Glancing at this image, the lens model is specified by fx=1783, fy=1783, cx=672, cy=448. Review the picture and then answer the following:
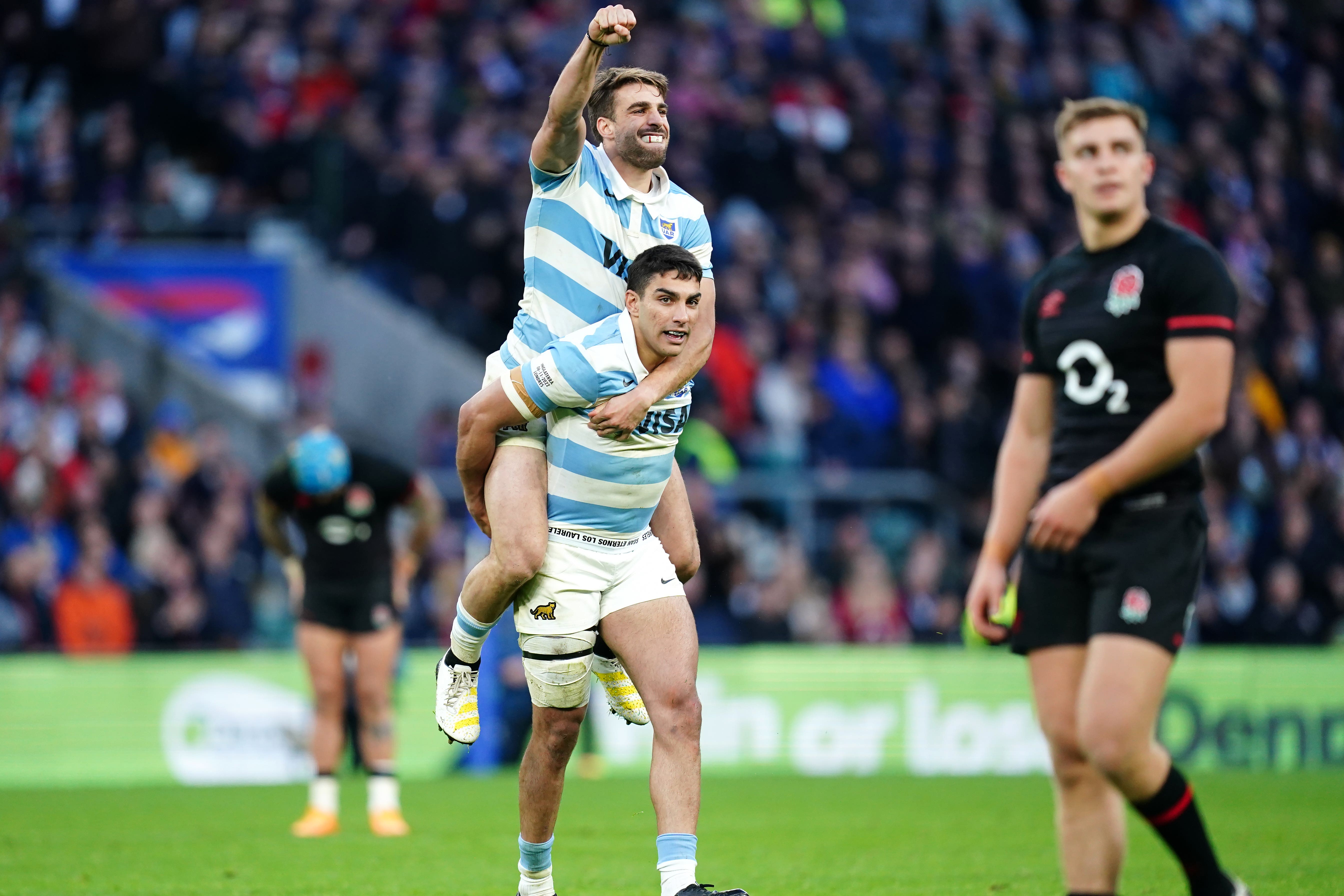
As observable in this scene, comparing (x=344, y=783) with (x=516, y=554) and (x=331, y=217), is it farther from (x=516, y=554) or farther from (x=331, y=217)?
(x=516, y=554)

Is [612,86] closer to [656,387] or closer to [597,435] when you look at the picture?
[656,387]

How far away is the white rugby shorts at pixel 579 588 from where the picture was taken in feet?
22.8

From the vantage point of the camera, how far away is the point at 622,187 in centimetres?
708

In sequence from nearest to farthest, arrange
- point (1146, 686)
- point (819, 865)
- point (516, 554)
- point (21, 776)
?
point (1146, 686), point (516, 554), point (819, 865), point (21, 776)

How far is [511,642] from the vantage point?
54.3 ft

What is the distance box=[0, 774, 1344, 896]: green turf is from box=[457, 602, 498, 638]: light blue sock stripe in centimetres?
157

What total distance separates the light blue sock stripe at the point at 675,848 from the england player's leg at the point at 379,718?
5167 millimetres

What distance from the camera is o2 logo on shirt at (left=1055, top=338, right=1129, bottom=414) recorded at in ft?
18.3

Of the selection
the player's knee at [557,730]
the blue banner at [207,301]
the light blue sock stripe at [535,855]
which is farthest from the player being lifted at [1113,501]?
the blue banner at [207,301]

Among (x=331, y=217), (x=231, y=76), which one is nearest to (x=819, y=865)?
(x=331, y=217)

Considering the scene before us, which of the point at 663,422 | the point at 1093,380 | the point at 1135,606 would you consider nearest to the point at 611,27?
the point at 663,422

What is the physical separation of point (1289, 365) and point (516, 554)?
17.4 m

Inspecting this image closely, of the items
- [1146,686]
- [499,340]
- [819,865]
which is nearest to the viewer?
[1146,686]

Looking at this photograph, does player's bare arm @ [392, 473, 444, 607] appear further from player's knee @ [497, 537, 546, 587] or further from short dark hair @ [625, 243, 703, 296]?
short dark hair @ [625, 243, 703, 296]
